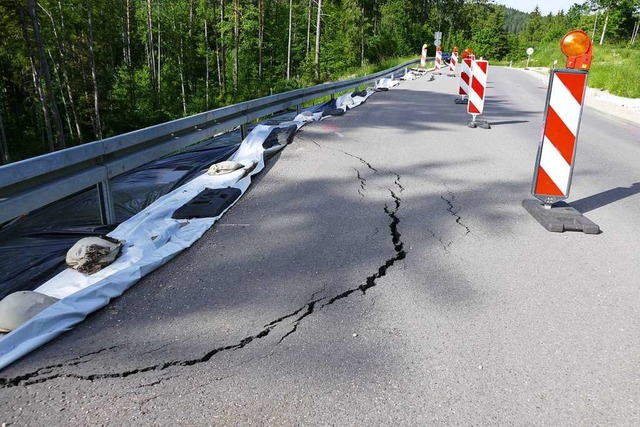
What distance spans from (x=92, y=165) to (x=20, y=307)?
179 centimetres

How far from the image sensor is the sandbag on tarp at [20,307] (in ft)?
8.27

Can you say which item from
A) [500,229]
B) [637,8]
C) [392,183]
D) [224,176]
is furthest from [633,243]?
[637,8]

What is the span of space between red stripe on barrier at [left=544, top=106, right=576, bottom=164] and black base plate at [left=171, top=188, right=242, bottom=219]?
126 inches

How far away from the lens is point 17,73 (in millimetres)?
43344

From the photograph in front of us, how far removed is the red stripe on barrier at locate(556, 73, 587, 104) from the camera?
13.7 ft

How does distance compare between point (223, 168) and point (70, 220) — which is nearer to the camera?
point (70, 220)

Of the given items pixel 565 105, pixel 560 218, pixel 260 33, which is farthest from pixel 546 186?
pixel 260 33

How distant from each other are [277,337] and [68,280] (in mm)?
1603

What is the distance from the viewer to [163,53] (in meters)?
56.2

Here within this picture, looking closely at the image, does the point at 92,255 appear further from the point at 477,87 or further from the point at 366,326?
the point at 477,87

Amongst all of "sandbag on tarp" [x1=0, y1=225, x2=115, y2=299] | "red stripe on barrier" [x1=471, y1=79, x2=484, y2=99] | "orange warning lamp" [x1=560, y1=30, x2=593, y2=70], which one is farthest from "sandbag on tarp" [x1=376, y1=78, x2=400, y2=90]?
"sandbag on tarp" [x1=0, y1=225, x2=115, y2=299]

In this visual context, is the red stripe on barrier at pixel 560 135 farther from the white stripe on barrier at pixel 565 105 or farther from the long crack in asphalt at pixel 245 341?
the long crack in asphalt at pixel 245 341

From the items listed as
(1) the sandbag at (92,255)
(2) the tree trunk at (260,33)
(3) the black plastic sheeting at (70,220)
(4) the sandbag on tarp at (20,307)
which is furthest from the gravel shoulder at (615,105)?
(2) the tree trunk at (260,33)

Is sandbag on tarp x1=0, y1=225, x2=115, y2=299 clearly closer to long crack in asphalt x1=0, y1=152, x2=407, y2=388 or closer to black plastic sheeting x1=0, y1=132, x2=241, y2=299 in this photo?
black plastic sheeting x1=0, y1=132, x2=241, y2=299
